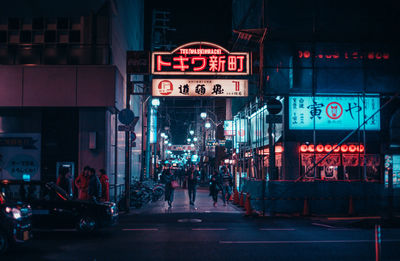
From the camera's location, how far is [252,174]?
94.1 feet

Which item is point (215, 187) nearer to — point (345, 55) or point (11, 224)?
point (345, 55)

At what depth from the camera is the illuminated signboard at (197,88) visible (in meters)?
18.6

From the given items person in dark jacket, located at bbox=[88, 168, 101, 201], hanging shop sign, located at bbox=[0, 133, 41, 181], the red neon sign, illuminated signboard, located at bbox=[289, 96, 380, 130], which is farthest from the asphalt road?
illuminated signboard, located at bbox=[289, 96, 380, 130]

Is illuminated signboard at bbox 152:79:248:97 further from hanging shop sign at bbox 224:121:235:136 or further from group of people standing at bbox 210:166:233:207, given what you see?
hanging shop sign at bbox 224:121:235:136

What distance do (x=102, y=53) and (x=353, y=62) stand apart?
13522 mm

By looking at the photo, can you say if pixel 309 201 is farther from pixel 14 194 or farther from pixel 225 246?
pixel 14 194

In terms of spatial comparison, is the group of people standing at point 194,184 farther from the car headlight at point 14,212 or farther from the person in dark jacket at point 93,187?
the car headlight at point 14,212

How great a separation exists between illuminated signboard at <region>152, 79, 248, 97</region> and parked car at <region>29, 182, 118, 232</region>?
7658 mm

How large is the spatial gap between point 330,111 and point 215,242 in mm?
14751

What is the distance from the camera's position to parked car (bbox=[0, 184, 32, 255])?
338 inches

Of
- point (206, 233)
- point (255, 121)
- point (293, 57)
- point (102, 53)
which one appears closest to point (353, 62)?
point (293, 57)

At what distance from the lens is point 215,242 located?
34.5 ft

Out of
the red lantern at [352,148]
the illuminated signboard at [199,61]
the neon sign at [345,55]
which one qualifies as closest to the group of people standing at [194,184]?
the illuminated signboard at [199,61]

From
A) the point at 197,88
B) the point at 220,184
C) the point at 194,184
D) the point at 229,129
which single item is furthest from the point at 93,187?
the point at 229,129
